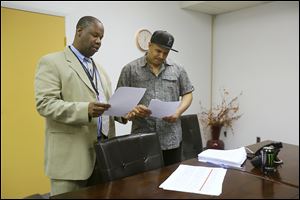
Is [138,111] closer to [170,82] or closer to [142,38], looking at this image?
[170,82]

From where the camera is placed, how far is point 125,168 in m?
1.37

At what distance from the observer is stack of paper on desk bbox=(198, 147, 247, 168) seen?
1.39m

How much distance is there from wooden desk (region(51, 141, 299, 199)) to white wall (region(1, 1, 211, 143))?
6.93ft

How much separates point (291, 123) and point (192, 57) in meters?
1.61

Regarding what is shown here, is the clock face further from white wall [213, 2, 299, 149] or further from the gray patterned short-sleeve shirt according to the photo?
the gray patterned short-sleeve shirt

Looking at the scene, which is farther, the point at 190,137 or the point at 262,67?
the point at 262,67

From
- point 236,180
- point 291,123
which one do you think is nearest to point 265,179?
point 236,180

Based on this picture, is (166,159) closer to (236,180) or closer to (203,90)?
(236,180)

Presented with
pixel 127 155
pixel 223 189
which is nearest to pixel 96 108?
pixel 127 155

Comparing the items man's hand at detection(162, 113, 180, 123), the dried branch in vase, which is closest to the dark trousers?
man's hand at detection(162, 113, 180, 123)

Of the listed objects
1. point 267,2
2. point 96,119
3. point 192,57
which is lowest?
point 96,119

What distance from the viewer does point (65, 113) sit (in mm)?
1328

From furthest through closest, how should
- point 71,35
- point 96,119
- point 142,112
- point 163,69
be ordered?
point 71,35 → point 163,69 → point 142,112 → point 96,119

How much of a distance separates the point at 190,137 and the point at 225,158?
2.23 feet
